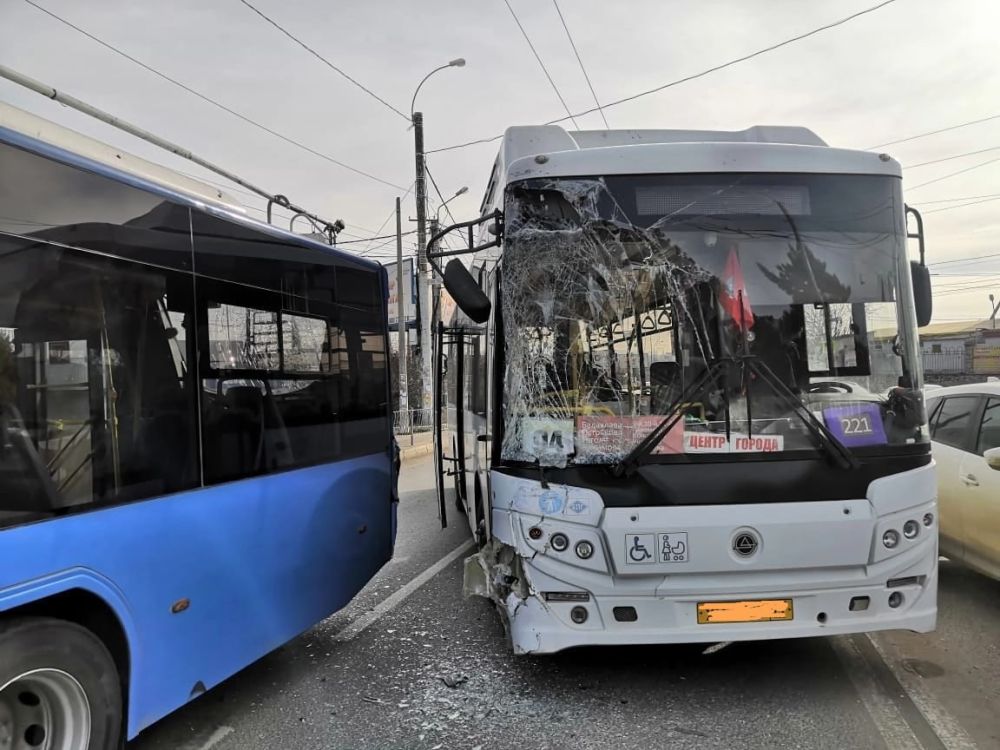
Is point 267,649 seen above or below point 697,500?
below

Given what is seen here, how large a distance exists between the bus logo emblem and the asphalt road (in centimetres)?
83

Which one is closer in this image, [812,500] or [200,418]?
[200,418]

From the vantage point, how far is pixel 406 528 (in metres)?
8.98

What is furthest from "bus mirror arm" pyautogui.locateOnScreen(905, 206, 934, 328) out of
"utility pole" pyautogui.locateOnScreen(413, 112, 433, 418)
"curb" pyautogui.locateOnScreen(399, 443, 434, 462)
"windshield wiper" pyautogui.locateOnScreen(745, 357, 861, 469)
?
"utility pole" pyautogui.locateOnScreen(413, 112, 433, 418)

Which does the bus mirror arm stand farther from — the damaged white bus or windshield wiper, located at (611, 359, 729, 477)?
windshield wiper, located at (611, 359, 729, 477)

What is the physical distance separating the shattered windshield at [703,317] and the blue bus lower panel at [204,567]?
133 centimetres

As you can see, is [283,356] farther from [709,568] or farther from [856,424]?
[856,424]

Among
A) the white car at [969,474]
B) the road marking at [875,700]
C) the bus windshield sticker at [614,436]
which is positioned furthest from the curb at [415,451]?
the bus windshield sticker at [614,436]

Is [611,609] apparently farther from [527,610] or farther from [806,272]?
[806,272]

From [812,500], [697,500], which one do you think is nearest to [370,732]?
[697,500]

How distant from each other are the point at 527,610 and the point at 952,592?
398cm

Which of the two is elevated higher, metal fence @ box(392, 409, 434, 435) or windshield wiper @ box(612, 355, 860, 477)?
windshield wiper @ box(612, 355, 860, 477)

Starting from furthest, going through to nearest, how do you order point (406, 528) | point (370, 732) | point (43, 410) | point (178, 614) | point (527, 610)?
point (406, 528) → point (527, 610) → point (370, 732) → point (178, 614) → point (43, 410)

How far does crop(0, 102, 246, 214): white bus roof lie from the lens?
3.09m
